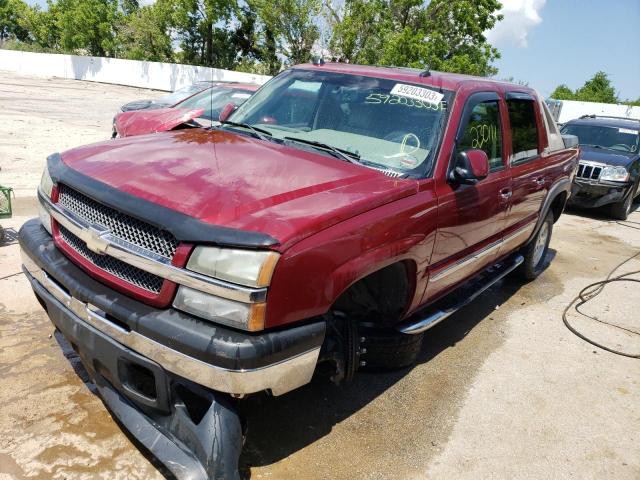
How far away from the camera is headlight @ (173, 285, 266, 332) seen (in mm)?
2043

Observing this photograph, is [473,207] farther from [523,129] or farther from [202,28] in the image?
[202,28]

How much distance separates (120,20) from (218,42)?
12946 mm

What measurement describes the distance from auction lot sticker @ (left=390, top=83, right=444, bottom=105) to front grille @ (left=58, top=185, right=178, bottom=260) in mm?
1974

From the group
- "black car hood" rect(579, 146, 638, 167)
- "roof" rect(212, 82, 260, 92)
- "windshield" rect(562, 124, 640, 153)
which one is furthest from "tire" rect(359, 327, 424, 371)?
"windshield" rect(562, 124, 640, 153)

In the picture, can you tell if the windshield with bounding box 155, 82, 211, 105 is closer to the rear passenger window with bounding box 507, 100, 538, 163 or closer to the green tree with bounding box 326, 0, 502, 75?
the rear passenger window with bounding box 507, 100, 538, 163

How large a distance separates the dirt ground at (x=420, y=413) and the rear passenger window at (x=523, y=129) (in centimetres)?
152

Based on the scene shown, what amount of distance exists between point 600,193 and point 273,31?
29.0 m

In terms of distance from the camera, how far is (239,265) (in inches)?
80.3

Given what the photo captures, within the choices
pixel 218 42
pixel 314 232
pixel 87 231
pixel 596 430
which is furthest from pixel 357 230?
pixel 218 42

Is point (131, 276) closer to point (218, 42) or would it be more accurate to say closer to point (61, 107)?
point (61, 107)

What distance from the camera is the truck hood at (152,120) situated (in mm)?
7168

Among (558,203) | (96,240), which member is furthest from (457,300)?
(558,203)

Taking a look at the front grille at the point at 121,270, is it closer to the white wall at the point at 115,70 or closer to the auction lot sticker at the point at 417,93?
the auction lot sticker at the point at 417,93

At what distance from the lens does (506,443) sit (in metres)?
3.04
